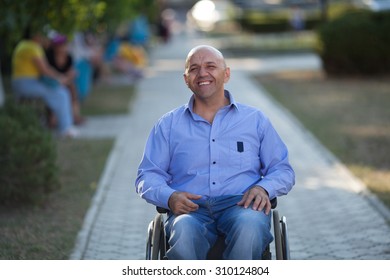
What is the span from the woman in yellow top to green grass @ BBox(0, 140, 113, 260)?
6.27 ft

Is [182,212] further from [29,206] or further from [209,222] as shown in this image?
[29,206]

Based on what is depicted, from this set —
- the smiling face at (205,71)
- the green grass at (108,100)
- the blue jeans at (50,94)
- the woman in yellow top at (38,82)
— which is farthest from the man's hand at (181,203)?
the green grass at (108,100)

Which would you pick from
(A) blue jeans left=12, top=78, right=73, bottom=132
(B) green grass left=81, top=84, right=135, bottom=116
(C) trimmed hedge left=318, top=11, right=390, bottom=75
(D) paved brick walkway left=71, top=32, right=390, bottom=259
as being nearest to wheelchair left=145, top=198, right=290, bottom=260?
(D) paved brick walkway left=71, top=32, right=390, bottom=259

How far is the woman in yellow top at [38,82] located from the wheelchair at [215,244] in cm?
752

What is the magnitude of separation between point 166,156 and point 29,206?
3.22 m

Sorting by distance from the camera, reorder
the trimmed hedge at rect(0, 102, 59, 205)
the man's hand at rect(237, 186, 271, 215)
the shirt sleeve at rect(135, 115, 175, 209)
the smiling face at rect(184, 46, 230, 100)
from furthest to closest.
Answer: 1. the trimmed hedge at rect(0, 102, 59, 205)
2. the smiling face at rect(184, 46, 230, 100)
3. the shirt sleeve at rect(135, 115, 175, 209)
4. the man's hand at rect(237, 186, 271, 215)

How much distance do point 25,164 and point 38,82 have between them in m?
4.81

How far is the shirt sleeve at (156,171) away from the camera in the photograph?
4551mm

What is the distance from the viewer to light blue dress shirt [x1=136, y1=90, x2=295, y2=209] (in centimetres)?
463

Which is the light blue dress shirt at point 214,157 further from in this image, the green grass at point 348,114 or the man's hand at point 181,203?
the green grass at point 348,114

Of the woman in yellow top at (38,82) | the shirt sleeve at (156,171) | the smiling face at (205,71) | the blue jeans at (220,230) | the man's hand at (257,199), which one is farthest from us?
the woman in yellow top at (38,82)

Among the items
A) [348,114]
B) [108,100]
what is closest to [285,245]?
[348,114]

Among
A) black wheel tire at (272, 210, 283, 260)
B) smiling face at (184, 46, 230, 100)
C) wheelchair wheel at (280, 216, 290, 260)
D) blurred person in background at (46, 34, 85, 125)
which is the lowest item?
blurred person in background at (46, 34, 85, 125)

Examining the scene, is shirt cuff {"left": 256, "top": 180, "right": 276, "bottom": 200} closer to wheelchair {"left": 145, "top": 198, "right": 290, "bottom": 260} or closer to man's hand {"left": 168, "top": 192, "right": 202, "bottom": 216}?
wheelchair {"left": 145, "top": 198, "right": 290, "bottom": 260}
